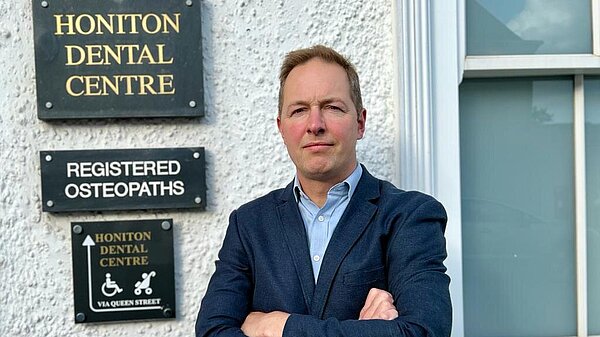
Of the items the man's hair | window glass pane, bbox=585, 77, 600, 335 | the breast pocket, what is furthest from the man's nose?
window glass pane, bbox=585, 77, 600, 335

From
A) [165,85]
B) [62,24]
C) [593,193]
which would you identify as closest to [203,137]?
[165,85]

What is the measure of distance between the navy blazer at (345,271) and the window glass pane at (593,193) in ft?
2.97

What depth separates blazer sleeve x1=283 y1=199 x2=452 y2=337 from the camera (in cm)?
131

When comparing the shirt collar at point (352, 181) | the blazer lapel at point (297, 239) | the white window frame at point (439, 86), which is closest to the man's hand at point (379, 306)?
the blazer lapel at point (297, 239)

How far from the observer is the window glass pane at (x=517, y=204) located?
2.05m

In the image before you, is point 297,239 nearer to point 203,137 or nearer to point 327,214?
point 327,214

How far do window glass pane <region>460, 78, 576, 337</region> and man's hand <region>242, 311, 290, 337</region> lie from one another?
2.88 feet

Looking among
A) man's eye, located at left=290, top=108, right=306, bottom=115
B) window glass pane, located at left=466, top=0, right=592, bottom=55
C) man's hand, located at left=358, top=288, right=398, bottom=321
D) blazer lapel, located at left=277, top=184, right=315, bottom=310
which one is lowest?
man's hand, located at left=358, top=288, right=398, bottom=321

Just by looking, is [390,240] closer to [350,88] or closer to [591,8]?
[350,88]

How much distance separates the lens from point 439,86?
1.92m

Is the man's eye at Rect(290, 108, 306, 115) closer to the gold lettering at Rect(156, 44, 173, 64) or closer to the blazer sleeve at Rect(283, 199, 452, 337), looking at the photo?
the blazer sleeve at Rect(283, 199, 452, 337)

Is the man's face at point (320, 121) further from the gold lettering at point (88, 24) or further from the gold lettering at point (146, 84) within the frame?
the gold lettering at point (88, 24)

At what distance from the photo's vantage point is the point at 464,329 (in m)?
2.09

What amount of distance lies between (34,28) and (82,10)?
0.48 feet
